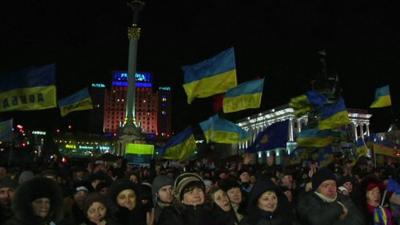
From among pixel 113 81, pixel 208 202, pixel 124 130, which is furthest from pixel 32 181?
pixel 113 81

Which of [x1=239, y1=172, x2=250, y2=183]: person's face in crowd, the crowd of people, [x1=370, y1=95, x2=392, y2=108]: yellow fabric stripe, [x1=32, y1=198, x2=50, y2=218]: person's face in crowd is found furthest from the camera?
[x1=370, y1=95, x2=392, y2=108]: yellow fabric stripe

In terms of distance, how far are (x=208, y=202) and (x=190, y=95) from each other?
29.8 ft

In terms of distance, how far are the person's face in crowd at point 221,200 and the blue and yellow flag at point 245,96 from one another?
873cm

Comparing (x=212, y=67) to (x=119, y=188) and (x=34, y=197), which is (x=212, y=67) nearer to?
(x=119, y=188)

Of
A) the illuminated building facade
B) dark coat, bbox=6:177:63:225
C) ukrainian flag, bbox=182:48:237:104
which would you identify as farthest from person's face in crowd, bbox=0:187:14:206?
the illuminated building facade

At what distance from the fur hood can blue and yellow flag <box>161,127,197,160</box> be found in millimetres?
9540

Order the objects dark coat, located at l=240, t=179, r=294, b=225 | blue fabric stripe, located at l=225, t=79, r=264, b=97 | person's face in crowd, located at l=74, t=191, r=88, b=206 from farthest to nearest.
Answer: blue fabric stripe, located at l=225, t=79, r=264, b=97, person's face in crowd, located at l=74, t=191, r=88, b=206, dark coat, located at l=240, t=179, r=294, b=225

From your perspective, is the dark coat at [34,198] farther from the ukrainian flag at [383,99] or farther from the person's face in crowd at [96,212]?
the ukrainian flag at [383,99]

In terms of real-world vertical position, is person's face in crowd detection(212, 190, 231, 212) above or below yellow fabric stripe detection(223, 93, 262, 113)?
below

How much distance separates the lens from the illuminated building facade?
119 metres

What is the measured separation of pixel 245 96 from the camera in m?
14.6

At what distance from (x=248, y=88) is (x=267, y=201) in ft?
31.9

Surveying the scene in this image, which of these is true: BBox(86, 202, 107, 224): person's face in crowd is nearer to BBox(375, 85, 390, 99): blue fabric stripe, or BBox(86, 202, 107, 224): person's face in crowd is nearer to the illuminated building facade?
BBox(375, 85, 390, 99): blue fabric stripe

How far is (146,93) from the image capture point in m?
125
